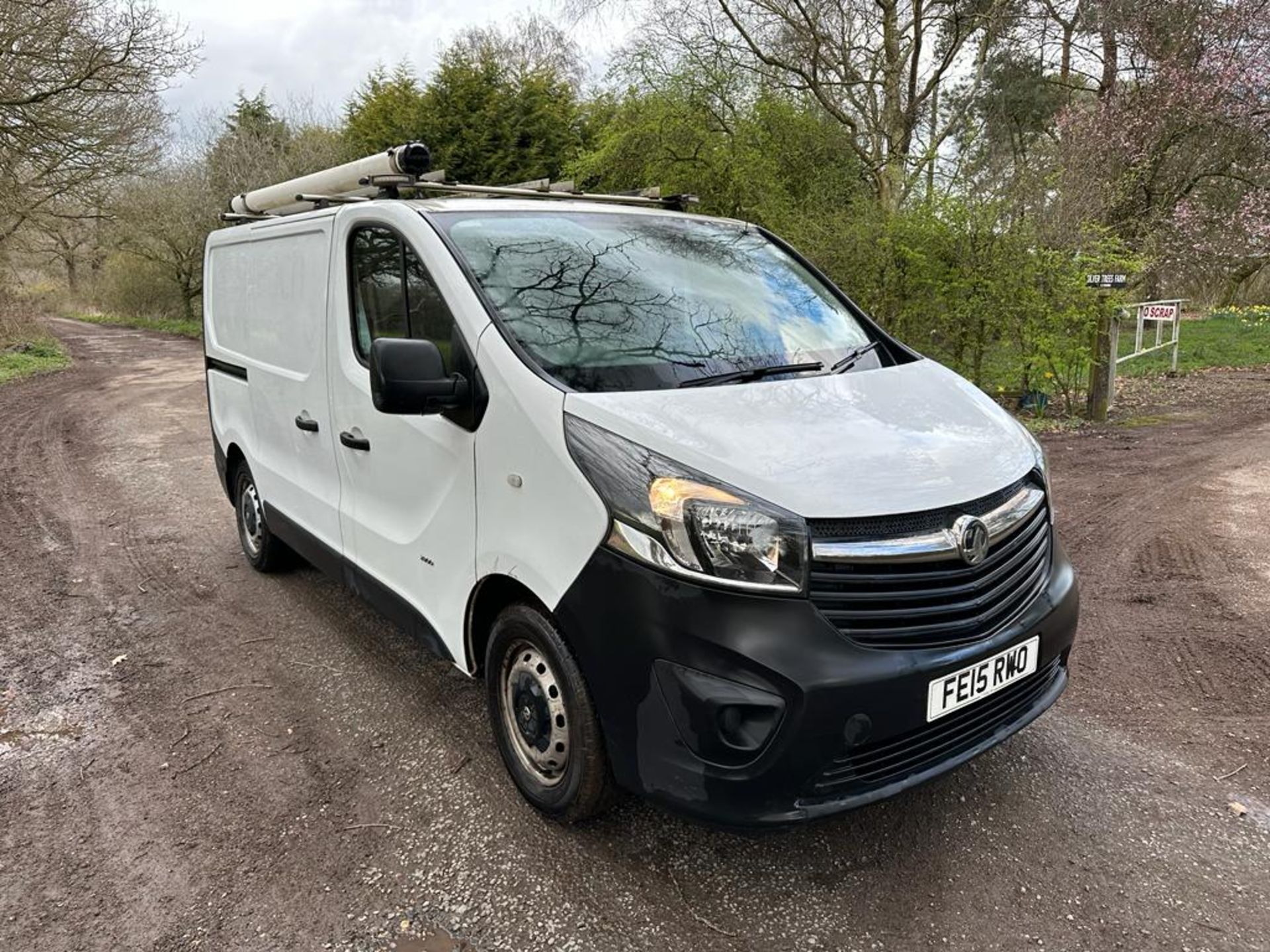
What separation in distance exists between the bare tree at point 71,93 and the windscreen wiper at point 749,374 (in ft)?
55.5

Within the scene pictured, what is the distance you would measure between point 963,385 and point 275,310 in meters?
3.26

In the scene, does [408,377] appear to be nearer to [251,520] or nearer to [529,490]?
[529,490]

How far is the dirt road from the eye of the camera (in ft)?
7.64

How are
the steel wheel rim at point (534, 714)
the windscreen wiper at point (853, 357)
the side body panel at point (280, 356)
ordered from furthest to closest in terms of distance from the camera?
the side body panel at point (280, 356) < the windscreen wiper at point (853, 357) < the steel wheel rim at point (534, 714)

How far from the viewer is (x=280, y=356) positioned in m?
4.20

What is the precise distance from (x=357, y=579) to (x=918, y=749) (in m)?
2.45

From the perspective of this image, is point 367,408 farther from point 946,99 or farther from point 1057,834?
point 946,99

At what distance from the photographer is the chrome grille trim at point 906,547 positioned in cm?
213

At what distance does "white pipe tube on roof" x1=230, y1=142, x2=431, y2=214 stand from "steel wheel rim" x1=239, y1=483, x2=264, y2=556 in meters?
1.61

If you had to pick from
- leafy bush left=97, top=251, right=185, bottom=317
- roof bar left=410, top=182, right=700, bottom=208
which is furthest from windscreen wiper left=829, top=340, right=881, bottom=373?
leafy bush left=97, top=251, right=185, bottom=317

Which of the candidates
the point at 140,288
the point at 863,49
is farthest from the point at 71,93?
→ the point at 140,288

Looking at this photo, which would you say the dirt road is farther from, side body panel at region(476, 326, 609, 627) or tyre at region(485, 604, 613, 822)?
side body panel at region(476, 326, 609, 627)

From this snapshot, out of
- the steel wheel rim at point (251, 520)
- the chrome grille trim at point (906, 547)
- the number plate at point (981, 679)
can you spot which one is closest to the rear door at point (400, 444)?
the chrome grille trim at point (906, 547)

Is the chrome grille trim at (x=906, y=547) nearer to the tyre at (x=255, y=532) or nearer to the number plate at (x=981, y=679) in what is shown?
the number plate at (x=981, y=679)
